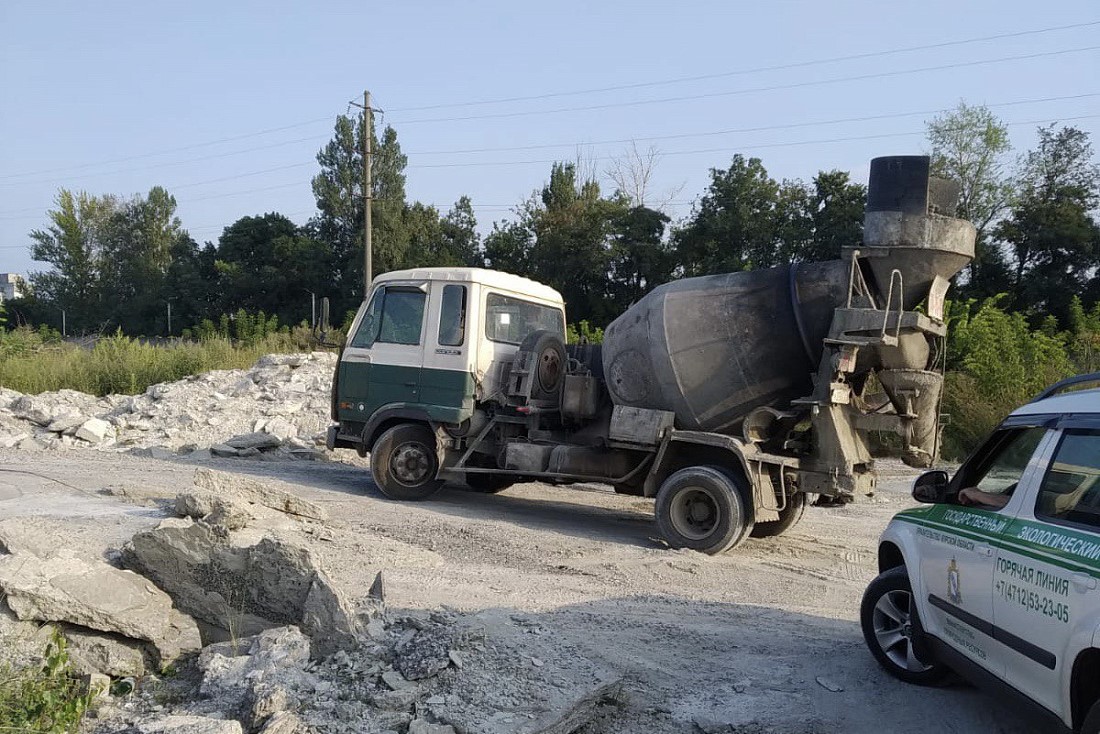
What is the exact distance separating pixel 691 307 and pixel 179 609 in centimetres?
528

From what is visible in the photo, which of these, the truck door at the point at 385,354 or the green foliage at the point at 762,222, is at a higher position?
the green foliage at the point at 762,222

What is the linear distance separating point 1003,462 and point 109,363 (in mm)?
22547

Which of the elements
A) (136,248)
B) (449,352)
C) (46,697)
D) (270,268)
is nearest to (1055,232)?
(449,352)

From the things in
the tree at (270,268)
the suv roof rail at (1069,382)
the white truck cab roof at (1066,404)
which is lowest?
the white truck cab roof at (1066,404)

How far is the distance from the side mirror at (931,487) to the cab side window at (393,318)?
6925 millimetres

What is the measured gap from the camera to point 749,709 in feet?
15.5

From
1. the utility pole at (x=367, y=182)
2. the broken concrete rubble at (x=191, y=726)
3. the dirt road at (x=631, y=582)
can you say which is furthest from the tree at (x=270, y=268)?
the broken concrete rubble at (x=191, y=726)

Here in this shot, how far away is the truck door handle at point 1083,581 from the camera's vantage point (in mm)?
3245

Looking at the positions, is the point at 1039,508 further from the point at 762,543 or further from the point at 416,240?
the point at 416,240

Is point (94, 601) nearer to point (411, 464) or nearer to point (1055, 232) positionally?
point (411, 464)

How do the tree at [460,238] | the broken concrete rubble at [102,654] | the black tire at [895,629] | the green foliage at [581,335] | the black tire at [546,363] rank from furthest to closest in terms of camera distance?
the tree at [460,238] → the green foliage at [581,335] → the black tire at [546,363] → the broken concrete rubble at [102,654] → the black tire at [895,629]

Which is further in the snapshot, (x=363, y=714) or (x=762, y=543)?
(x=762, y=543)

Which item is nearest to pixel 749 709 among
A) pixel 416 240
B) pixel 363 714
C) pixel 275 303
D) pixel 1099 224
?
pixel 363 714

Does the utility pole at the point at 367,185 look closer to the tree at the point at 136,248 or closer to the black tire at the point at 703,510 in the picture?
the black tire at the point at 703,510
